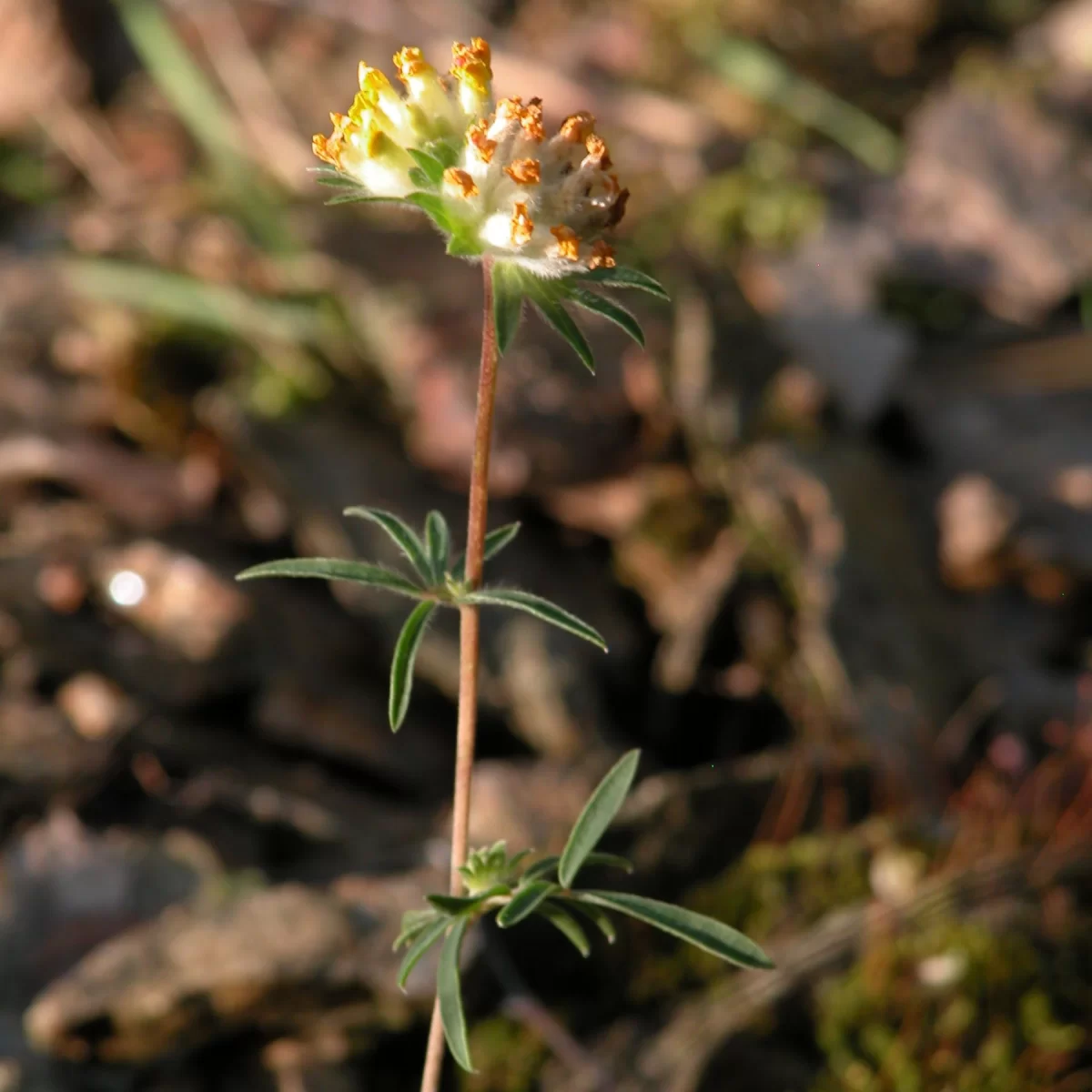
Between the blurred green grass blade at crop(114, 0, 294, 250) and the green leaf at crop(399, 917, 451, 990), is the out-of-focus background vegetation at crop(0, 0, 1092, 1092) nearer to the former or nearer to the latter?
the blurred green grass blade at crop(114, 0, 294, 250)

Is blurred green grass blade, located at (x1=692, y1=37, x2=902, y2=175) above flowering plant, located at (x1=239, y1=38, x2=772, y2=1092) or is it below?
above

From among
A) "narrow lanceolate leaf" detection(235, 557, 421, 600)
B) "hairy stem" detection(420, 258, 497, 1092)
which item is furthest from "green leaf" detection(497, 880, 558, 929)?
"narrow lanceolate leaf" detection(235, 557, 421, 600)

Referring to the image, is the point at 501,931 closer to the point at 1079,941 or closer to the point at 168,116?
the point at 1079,941

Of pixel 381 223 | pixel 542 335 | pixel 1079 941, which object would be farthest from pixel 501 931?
pixel 381 223

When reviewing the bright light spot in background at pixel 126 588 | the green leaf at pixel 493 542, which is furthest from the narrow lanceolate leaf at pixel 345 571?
the bright light spot in background at pixel 126 588

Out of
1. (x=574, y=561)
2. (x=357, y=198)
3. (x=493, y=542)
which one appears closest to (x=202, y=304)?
(x=574, y=561)

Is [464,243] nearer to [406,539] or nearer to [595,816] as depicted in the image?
[406,539]

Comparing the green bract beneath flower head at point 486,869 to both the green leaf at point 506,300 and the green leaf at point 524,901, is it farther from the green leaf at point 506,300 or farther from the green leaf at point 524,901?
the green leaf at point 506,300

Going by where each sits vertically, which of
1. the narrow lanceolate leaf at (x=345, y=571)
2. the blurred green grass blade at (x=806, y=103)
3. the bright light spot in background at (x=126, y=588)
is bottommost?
the narrow lanceolate leaf at (x=345, y=571)
